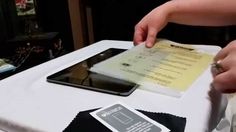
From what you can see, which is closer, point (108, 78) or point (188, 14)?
point (108, 78)

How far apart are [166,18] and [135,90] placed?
0.91 feet

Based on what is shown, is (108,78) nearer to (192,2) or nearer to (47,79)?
(47,79)

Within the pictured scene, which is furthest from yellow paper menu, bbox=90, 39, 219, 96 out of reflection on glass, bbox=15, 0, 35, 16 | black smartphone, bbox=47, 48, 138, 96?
reflection on glass, bbox=15, 0, 35, 16

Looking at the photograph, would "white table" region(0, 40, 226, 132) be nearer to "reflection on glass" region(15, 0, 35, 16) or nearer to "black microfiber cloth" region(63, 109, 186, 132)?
"black microfiber cloth" region(63, 109, 186, 132)

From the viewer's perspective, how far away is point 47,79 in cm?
52

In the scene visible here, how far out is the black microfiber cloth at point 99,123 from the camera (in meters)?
0.37

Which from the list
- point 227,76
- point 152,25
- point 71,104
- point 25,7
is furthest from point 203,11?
point 25,7

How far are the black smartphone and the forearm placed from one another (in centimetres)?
23

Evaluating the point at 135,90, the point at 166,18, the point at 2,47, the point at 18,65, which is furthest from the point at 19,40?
the point at 135,90

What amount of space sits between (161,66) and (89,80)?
13 cm

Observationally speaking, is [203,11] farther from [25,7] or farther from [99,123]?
[25,7]

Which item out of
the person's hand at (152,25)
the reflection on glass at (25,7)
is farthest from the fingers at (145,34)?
the reflection on glass at (25,7)

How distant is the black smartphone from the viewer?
47 cm

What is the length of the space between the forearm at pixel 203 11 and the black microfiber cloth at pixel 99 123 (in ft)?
1.14
